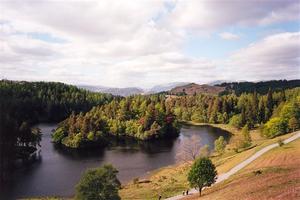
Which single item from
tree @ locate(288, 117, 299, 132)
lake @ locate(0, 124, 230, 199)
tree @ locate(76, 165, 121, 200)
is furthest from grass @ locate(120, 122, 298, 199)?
tree @ locate(288, 117, 299, 132)

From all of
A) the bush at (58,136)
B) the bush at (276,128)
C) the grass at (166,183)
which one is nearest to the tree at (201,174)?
the grass at (166,183)

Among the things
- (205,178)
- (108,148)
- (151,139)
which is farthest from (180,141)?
(205,178)

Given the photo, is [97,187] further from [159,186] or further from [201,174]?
[159,186]

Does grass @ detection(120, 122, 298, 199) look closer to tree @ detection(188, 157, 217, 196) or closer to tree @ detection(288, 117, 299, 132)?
tree @ detection(188, 157, 217, 196)

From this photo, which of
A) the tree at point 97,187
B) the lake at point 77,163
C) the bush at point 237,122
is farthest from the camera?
the bush at point 237,122

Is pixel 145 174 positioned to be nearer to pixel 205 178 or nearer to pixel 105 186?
pixel 205 178

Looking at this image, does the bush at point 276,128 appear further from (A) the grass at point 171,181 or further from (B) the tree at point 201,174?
(B) the tree at point 201,174

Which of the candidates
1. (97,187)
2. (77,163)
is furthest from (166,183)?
(77,163)
